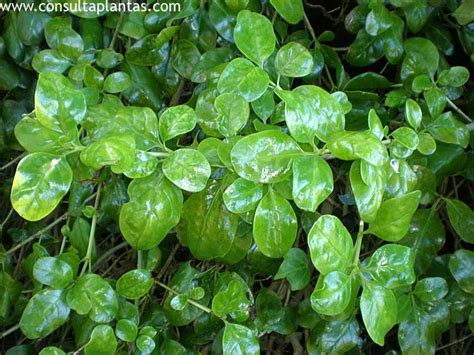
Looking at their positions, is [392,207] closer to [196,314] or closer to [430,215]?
[430,215]

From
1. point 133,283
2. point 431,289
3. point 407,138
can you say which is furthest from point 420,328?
point 133,283

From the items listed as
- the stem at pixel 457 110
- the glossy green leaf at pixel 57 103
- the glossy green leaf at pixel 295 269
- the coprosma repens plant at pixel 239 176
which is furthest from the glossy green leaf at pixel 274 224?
the stem at pixel 457 110

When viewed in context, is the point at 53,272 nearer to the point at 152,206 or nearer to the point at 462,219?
the point at 152,206

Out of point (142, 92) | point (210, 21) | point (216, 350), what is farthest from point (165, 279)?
point (210, 21)

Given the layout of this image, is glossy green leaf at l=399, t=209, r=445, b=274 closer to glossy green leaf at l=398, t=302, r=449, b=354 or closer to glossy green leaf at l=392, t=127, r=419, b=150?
glossy green leaf at l=398, t=302, r=449, b=354

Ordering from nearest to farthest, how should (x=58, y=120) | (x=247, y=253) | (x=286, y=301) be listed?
(x=58, y=120) < (x=247, y=253) < (x=286, y=301)

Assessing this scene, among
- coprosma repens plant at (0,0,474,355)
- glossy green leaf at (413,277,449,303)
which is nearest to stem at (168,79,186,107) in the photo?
coprosma repens plant at (0,0,474,355)
